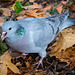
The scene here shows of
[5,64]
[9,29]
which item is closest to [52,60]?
[5,64]

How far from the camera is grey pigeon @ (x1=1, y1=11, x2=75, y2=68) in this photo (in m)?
2.04

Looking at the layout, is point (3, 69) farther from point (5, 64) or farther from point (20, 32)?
point (20, 32)

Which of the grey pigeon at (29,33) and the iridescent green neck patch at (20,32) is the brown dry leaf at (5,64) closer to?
the grey pigeon at (29,33)

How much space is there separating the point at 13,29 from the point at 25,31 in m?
0.29

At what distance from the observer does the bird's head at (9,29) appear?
1958 mm

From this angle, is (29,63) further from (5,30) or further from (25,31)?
(5,30)

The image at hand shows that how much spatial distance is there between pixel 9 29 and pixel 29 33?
1.48 feet

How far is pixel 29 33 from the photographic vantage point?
89.7 inches

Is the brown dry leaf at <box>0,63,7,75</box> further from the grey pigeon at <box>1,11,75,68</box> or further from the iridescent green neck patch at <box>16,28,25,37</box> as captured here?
the iridescent green neck patch at <box>16,28,25,37</box>

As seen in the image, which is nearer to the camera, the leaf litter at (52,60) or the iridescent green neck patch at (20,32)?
the iridescent green neck patch at (20,32)

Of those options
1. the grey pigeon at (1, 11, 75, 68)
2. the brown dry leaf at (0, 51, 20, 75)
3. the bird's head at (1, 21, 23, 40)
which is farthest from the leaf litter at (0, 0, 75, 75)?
the bird's head at (1, 21, 23, 40)

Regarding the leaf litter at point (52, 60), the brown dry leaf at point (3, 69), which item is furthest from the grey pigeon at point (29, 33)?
the brown dry leaf at point (3, 69)

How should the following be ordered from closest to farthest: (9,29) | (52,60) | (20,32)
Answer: (9,29), (20,32), (52,60)

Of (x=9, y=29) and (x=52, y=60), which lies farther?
(x=52, y=60)
